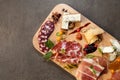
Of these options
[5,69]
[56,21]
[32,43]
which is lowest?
[5,69]

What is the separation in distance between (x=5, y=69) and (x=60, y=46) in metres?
0.39

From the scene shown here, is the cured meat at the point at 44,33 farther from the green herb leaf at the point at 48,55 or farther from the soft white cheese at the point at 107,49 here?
the soft white cheese at the point at 107,49

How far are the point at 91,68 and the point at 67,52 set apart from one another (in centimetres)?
18

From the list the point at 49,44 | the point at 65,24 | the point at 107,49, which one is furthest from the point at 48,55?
the point at 107,49

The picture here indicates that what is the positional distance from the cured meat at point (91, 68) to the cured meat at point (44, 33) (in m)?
0.26

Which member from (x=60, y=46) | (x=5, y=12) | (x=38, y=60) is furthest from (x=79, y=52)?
(x=5, y=12)

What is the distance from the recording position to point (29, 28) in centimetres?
229

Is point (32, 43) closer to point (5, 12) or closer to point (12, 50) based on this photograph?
point (12, 50)

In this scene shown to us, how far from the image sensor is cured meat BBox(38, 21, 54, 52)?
7.06 ft

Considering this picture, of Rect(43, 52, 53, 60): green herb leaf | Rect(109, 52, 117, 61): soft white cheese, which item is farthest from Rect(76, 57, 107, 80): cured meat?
Rect(43, 52, 53, 60): green herb leaf

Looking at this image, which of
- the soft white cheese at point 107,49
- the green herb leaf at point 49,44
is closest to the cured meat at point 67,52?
the green herb leaf at point 49,44

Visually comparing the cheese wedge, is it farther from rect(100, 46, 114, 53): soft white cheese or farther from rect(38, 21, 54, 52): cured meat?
rect(38, 21, 54, 52): cured meat

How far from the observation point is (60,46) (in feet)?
6.99

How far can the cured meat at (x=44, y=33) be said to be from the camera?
84.7 inches
